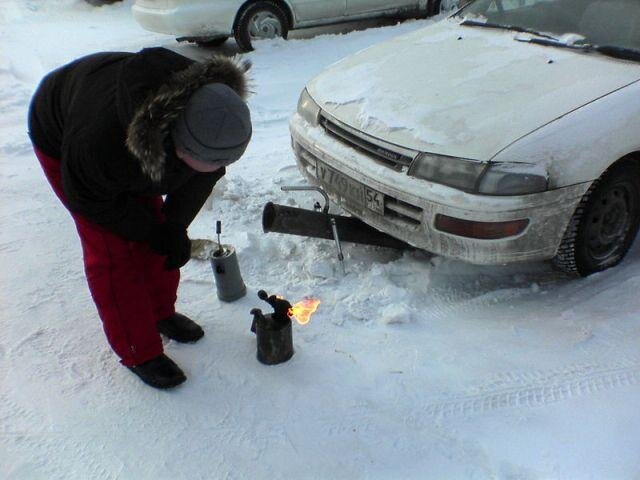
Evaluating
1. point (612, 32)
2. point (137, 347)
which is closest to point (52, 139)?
point (137, 347)

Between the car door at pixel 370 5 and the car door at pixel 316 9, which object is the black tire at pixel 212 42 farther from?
the car door at pixel 370 5

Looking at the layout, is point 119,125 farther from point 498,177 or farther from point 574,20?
point 574,20

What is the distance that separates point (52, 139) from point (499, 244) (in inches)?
76.6

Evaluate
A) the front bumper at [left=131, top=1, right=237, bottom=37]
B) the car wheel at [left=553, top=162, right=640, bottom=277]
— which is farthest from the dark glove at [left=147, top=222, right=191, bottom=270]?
the front bumper at [left=131, top=1, right=237, bottom=37]

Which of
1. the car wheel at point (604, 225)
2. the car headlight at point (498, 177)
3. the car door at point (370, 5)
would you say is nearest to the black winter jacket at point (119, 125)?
the car headlight at point (498, 177)

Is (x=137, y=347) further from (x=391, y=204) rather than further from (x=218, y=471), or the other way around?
(x=391, y=204)

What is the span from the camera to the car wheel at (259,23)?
23.5 feet

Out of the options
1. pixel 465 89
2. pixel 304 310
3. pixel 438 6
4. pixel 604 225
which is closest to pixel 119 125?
pixel 304 310

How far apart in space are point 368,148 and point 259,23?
205 inches

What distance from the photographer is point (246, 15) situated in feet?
23.4

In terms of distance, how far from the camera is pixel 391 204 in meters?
2.68

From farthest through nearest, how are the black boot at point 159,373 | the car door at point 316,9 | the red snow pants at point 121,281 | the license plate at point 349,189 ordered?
1. the car door at point 316,9
2. the license plate at point 349,189
3. the black boot at point 159,373
4. the red snow pants at point 121,281

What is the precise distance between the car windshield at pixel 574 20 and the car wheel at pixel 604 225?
758 mm

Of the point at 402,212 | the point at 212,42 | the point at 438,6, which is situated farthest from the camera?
the point at 438,6
